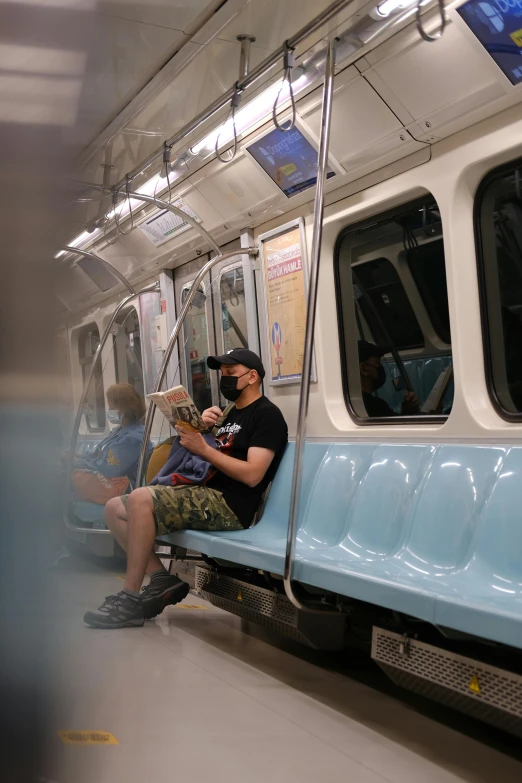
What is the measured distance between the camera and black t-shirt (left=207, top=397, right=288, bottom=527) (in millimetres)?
4488

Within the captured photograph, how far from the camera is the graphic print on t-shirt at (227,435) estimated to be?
4613 mm

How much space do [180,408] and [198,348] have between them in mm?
2126

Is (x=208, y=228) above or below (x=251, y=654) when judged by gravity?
above

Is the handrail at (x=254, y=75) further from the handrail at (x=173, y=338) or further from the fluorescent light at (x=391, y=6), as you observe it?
the handrail at (x=173, y=338)

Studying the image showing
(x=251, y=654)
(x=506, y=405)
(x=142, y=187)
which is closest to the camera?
(x=506, y=405)

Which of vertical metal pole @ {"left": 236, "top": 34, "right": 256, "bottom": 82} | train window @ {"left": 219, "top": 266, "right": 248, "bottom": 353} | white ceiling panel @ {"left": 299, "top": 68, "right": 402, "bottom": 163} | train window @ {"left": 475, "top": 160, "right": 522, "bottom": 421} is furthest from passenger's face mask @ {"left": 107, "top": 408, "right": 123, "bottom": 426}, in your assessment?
train window @ {"left": 475, "top": 160, "right": 522, "bottom": 421}

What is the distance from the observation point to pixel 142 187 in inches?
228

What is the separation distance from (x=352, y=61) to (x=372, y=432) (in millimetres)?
1838

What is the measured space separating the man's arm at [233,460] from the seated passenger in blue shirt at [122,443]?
1611mm

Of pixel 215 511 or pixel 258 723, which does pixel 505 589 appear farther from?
pixel 215 511

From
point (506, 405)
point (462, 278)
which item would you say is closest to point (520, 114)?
point (462, 278)

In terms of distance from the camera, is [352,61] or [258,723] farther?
[352,61]

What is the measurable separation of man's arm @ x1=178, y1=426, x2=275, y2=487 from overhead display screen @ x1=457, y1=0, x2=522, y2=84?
2.28m

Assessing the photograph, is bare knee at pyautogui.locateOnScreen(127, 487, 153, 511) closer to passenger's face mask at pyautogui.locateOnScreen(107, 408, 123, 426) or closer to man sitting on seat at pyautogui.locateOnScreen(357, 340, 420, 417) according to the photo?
man sitting on seat at pyautogui.locateOnScreen(357, 340, 420, 417)
